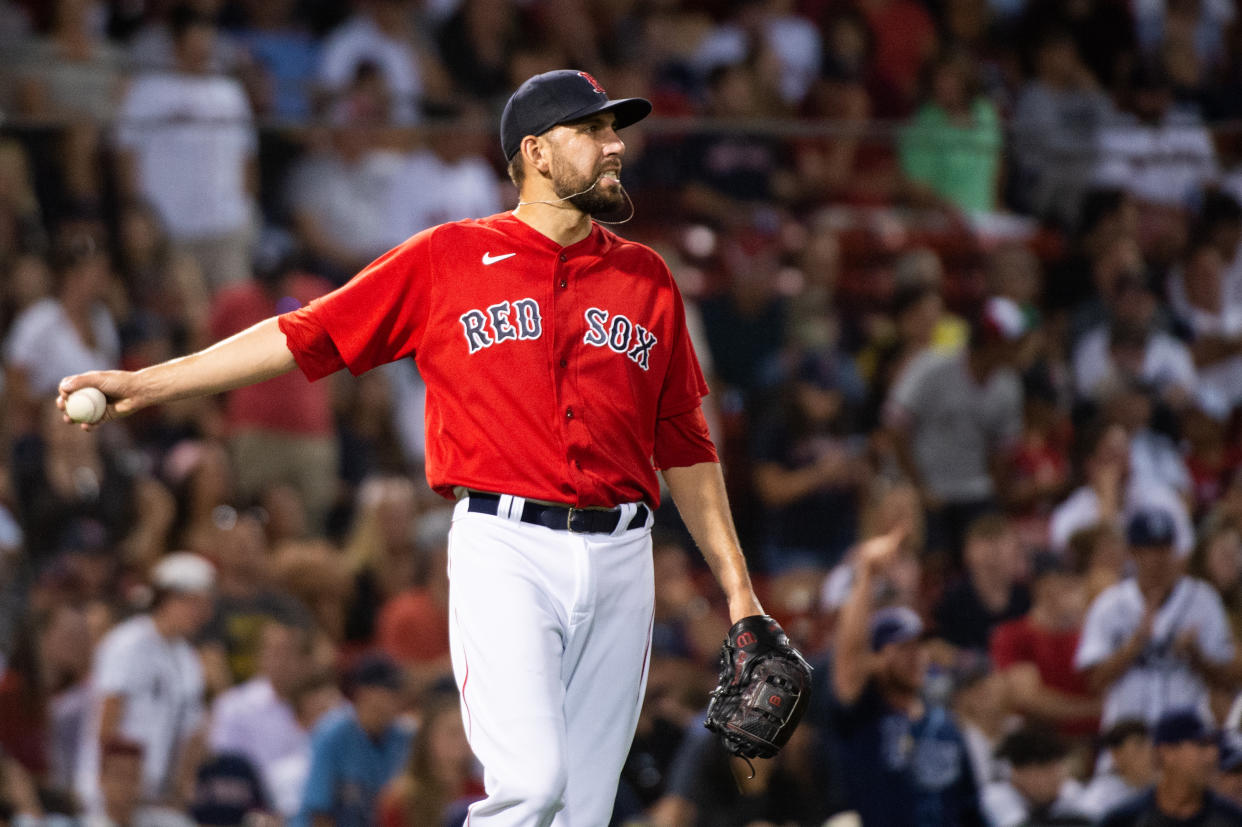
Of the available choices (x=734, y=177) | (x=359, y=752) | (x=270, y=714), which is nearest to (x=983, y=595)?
(x=734, y=177)

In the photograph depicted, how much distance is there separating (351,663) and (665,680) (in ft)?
5.63

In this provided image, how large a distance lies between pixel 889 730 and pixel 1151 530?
1.77 m

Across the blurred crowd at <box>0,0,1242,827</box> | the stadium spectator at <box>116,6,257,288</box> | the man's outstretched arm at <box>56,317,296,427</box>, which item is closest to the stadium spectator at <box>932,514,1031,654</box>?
the blurred crowd at <box>0,0,1242,827</box>

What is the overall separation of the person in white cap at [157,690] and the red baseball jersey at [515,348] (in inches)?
169

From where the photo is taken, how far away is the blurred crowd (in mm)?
7316

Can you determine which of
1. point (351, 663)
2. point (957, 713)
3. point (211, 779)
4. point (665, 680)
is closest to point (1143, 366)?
point (957, 713)

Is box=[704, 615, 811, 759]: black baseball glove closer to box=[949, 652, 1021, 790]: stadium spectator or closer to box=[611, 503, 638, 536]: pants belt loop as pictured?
box=[611, 503, 638, 536]: pants belt loop

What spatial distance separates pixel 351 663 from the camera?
27.9ft

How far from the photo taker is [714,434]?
9305 mm


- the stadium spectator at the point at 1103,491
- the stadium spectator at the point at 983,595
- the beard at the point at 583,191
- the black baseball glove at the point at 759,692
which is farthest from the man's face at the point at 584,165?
the stadium spectator at the point at 1103,491

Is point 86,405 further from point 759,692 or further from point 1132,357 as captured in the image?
point 1132,357

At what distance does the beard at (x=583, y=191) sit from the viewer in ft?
13.4

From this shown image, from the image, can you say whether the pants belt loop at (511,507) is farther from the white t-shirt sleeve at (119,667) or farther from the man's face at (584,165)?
the white t-shirt sleeve at (119,667)

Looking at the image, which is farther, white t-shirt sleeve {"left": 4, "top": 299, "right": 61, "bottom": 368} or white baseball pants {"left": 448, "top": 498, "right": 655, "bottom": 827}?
white t-shirt sleeve {"left": 4, "top": 299, "right": 61, "bottom": 368}
